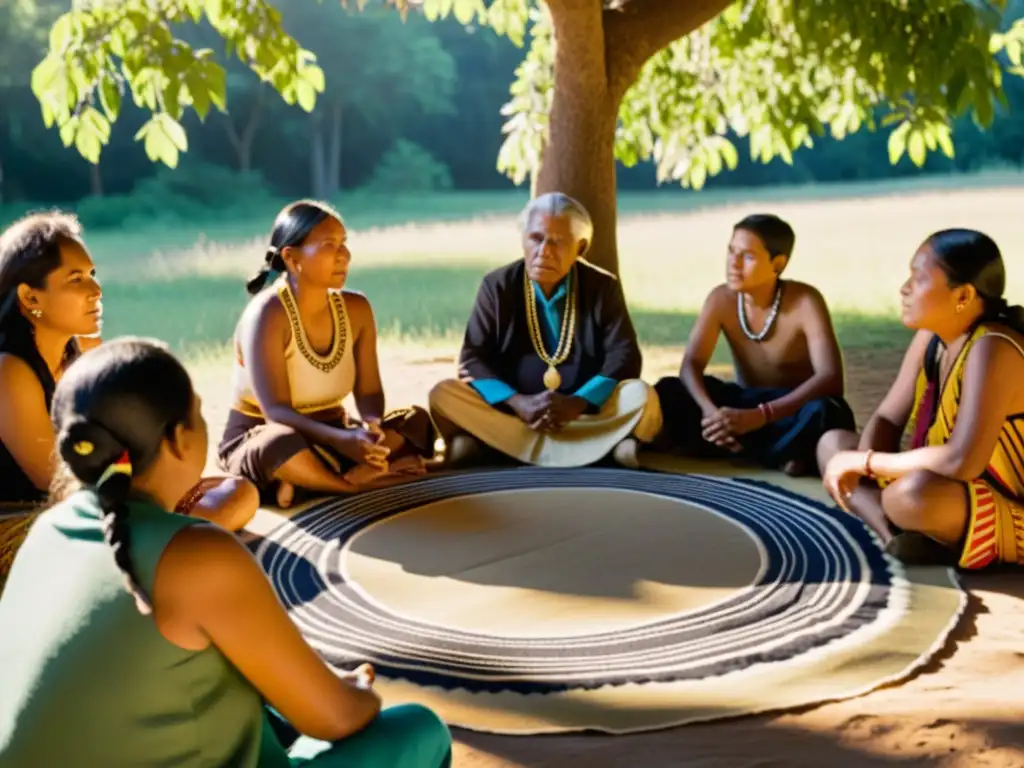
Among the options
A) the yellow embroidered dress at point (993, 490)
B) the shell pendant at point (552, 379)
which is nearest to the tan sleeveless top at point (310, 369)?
the shell pendant at point (552, 379)

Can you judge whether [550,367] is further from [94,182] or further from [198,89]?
[94,182]

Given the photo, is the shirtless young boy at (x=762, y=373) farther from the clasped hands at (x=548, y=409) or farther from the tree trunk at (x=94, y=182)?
the tree trunk at (x=94, y=182)

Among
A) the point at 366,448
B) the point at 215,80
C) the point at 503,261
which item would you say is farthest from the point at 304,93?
the point at 503,261

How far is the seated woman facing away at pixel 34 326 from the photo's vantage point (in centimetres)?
336

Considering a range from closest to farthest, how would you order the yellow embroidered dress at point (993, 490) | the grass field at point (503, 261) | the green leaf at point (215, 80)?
1. the yellow embroidered dress at point (993, 490)
2. the green leaf at point (215, 80)
3. the grass field at point (503, 261)

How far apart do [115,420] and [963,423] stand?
2.70 m

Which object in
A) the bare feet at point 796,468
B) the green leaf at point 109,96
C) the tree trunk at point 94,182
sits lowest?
the bare feet at point 796,468

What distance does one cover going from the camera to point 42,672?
1.74 m

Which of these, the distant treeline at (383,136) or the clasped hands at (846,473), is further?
the distant treeline at (383,136)

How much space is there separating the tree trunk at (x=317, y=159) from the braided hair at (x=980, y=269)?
23020 mm

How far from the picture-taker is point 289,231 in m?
4.64

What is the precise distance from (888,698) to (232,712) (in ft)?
5.63

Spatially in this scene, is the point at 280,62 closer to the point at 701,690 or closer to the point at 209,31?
the point at 701,690

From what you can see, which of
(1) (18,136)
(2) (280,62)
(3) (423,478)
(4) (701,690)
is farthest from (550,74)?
(1) (18,136)
